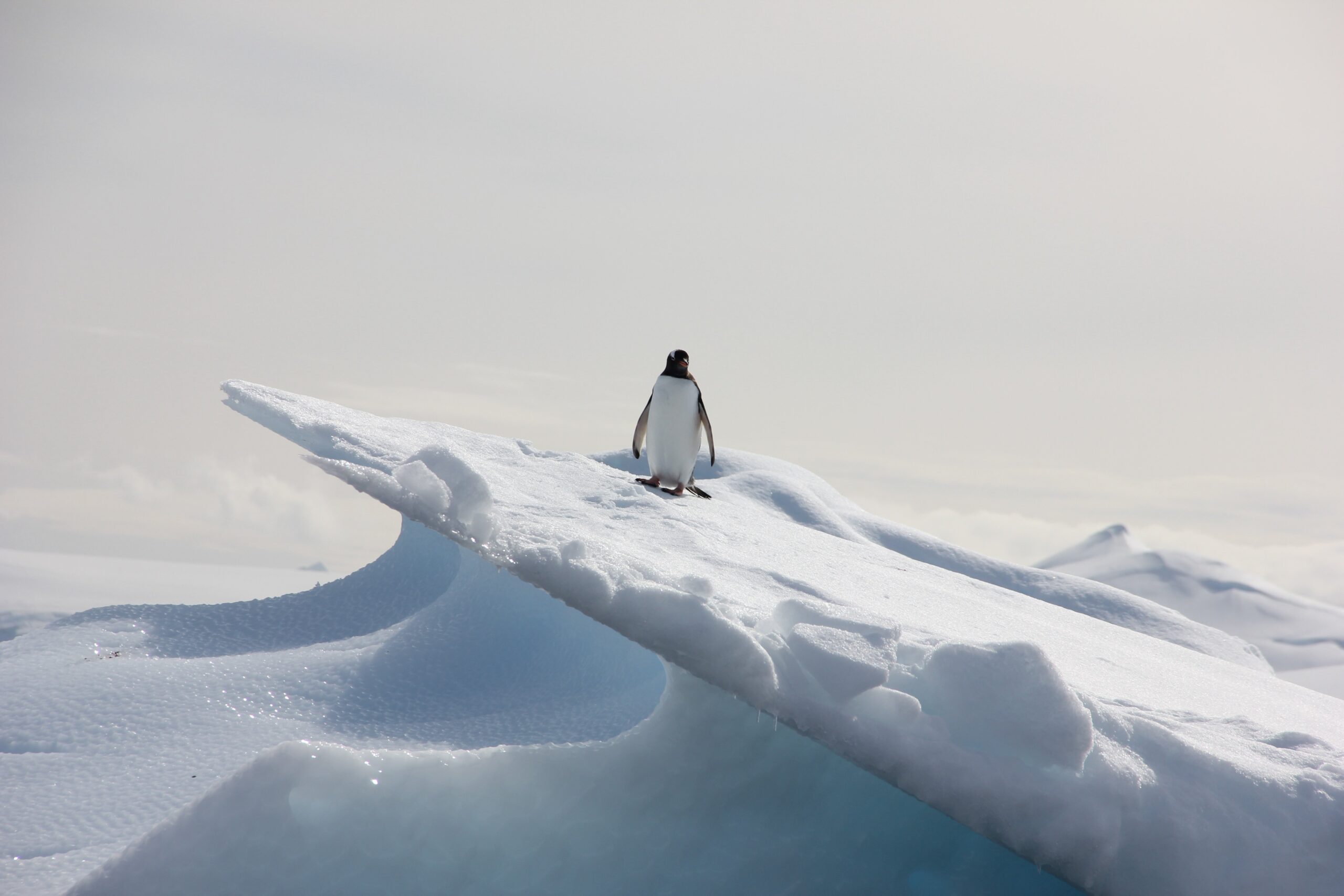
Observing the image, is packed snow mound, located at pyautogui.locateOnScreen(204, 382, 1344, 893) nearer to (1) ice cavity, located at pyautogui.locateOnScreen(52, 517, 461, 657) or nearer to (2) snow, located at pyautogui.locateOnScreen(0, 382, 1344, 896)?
(2) snow, located at pyautogui.locateOnScreen(0, 382, 1344, 896)

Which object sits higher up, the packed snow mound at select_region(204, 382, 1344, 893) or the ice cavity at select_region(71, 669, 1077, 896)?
the packed snow mound at select_region(204, 382, 1344, 893)

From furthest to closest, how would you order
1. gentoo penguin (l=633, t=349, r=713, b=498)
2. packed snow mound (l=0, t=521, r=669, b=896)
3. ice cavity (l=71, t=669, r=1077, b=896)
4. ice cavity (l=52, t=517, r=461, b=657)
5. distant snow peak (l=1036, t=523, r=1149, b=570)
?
distant snow peak (l=1036, t=523, r=1149, b=570) → gentoo penguin (l=633, t=349, r=713, b=498) → ice cavity (l=52, t=517, r=461, b=657) → packed snow mound (l=0, t=521, r=669, b=896) → ice cavity (l=71, t=669, r=1077, b=896)

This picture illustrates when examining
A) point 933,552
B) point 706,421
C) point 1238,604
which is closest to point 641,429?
point 706,421

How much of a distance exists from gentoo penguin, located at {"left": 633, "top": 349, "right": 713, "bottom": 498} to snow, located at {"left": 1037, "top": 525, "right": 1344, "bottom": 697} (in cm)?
978

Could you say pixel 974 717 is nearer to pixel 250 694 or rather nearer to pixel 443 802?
pixel 443 802

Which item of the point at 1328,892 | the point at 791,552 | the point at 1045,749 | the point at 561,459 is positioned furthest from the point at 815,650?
the point at 561,459

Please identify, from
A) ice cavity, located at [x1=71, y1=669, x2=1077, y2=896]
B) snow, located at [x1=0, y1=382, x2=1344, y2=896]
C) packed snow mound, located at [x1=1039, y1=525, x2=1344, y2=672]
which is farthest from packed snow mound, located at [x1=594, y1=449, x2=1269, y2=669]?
packed snow mound, located at [x1=1039, y1=525, x2=1344, y2=672]

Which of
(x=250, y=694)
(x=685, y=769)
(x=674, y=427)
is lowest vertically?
(x=250, y=694)

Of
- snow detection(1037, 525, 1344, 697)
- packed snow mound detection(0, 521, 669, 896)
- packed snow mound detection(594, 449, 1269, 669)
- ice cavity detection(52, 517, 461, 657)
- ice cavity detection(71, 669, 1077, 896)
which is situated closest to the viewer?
ice cavity detection(71, 669, 1077, 896)

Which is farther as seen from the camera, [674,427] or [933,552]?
[933,552]

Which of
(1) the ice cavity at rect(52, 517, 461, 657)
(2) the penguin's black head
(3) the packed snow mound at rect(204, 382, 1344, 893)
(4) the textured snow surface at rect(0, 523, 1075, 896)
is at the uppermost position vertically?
(2) the penguin's black head

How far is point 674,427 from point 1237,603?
36.1ft

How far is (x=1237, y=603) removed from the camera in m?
12.7

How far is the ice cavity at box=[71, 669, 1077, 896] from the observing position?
2.14 m
